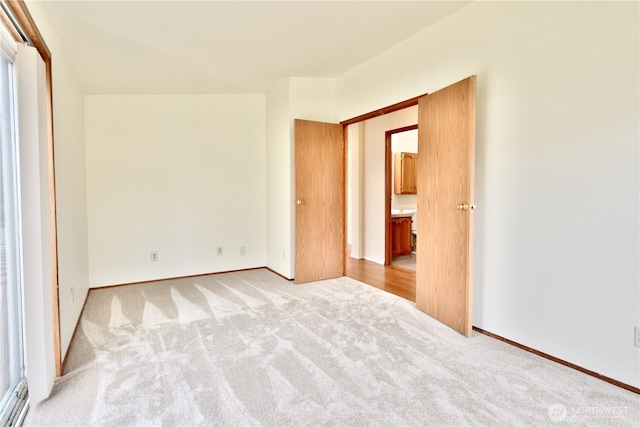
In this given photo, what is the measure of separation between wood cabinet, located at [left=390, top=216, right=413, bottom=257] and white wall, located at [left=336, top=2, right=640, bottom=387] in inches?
109

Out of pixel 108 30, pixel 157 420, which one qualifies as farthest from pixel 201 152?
pixel 157 420

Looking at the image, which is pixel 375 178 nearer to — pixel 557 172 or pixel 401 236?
pixel 401 236

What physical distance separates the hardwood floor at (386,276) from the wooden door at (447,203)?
0.64 meters

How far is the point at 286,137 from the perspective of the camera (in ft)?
13.8

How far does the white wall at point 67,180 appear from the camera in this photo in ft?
7.39

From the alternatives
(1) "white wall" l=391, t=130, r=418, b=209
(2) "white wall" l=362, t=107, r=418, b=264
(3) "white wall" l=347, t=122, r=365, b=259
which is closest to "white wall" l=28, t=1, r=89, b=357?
(3) "white wall" l=347, t=122, r=365, b=259

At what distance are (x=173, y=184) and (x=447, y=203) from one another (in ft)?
10.9

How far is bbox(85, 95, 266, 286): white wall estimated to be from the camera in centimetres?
405

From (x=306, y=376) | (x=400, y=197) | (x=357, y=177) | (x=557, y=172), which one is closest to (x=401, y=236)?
(x=400, y=197)

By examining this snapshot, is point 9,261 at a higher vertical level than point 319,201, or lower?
lower

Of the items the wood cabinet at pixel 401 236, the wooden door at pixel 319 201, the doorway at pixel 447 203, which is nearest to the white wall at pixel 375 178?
the wood cabinet at pixel 401 236

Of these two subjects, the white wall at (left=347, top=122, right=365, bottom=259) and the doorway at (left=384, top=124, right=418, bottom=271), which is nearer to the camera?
the doorway at (left=384, top=124, right=418, bottom=271)

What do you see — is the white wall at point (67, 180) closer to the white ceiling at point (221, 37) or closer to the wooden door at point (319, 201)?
the white ceiling at point (221, 37)

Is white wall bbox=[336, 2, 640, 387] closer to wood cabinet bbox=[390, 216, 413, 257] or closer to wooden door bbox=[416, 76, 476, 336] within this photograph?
wooden door bbox=[416, 76, 476, 336]
